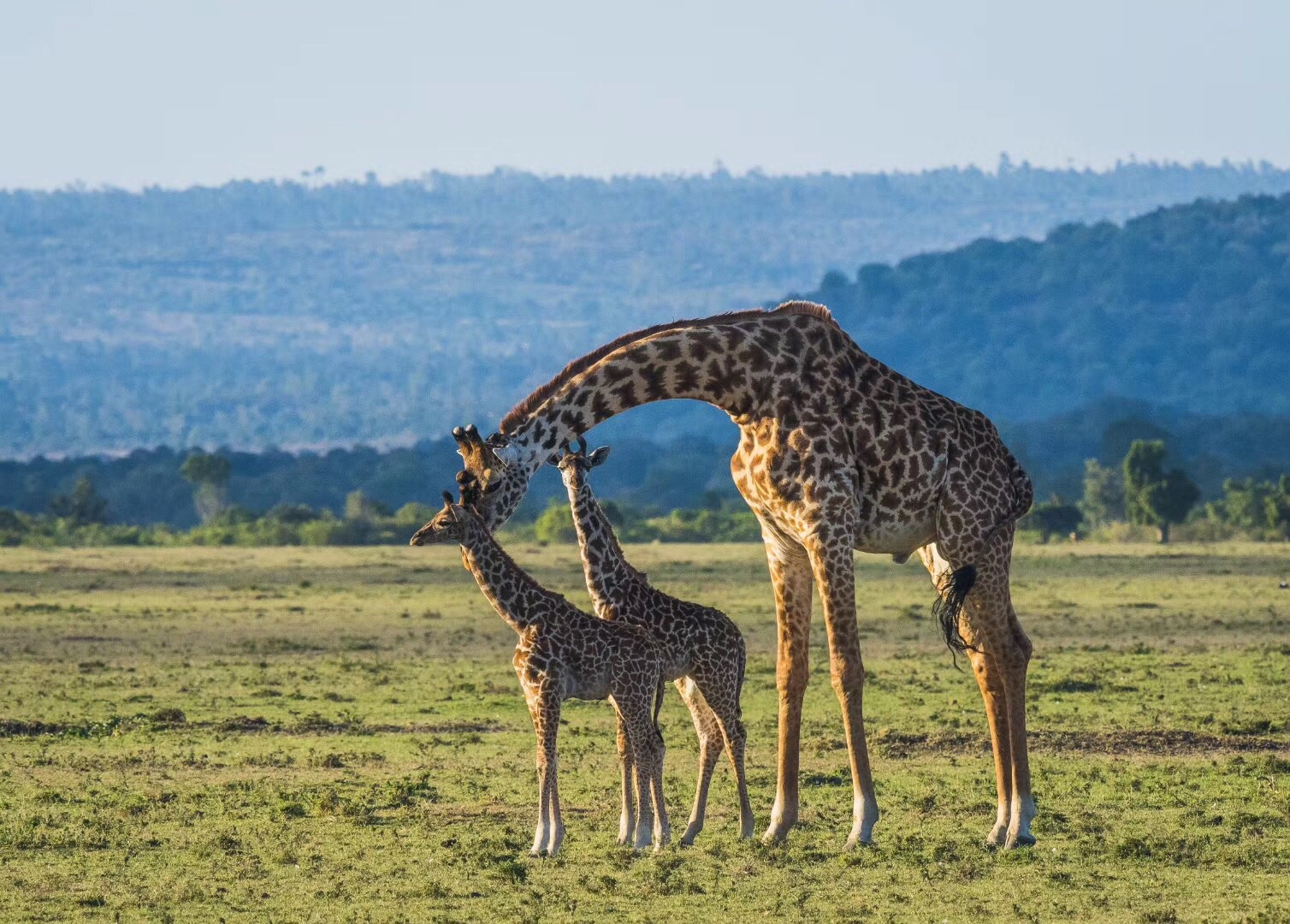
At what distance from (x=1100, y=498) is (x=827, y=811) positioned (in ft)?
159

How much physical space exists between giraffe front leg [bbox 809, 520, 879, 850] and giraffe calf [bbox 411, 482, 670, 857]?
36.4 inches

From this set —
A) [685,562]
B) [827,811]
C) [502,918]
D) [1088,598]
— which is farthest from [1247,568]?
[502,918]

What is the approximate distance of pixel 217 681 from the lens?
1984 centimetres

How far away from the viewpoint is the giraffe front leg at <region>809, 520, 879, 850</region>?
10.8 meters

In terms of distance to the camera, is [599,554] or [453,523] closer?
[453,523]

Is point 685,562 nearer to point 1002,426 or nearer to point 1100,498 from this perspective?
point 1100,498

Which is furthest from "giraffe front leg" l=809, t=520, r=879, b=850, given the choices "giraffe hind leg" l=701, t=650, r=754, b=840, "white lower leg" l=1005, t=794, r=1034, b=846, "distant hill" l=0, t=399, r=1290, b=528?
"distant hill" l=0, t=399, r=1290, b=528

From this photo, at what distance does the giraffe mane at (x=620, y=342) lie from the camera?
422 inches

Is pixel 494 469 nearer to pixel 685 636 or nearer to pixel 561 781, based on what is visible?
pixel 685 636

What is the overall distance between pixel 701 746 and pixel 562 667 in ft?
3.57

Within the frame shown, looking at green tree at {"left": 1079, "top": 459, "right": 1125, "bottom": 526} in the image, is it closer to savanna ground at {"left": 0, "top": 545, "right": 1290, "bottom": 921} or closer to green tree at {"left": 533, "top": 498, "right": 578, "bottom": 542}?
green tree at {"left": 533, "top": 498, "right": 578, "bottom": 542}

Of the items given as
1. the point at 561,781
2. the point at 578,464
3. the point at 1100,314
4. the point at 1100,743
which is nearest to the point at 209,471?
the point at 1100,743

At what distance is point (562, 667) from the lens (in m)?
11.0

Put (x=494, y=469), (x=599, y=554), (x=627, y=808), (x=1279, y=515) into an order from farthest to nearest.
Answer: (x=1279, y=515), (x=599, y=554), (x=627, y=808), (x=494, y=469)
